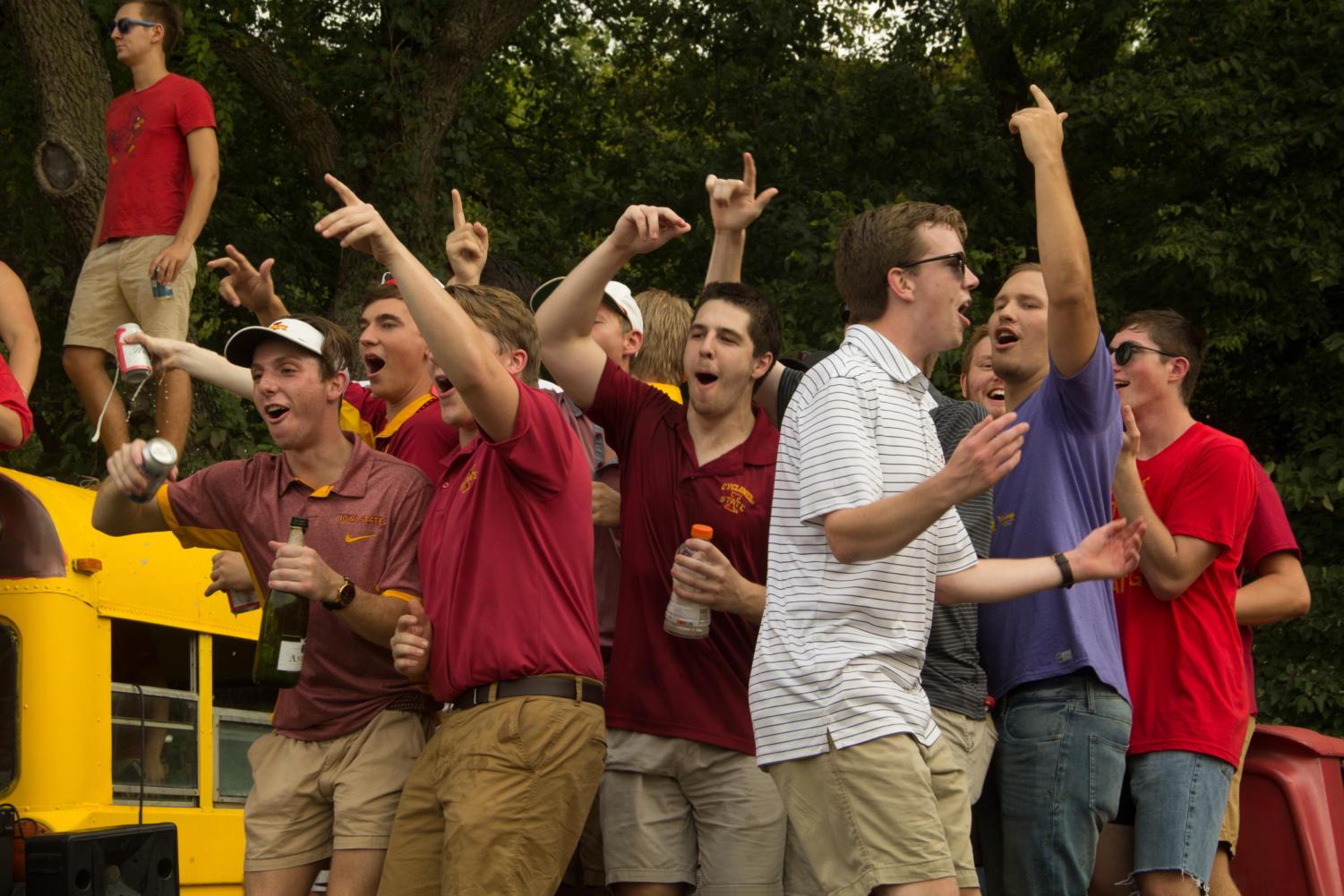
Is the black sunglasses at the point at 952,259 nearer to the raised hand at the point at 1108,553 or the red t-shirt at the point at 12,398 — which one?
the raised hand at the point at 1108,553

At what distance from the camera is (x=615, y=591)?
18.0ft

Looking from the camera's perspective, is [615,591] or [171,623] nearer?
[615,591]

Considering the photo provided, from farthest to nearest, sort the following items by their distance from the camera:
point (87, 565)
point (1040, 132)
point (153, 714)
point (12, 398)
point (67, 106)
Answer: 1. point (67, 106)
2. point (153, 714)
3. point (87, 565)
4. point (12, 398)
5. point (1040, 132)

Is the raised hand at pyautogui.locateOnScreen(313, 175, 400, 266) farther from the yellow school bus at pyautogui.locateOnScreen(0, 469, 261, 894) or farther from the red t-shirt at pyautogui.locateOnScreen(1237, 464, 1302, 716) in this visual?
the red t-shirt at pyautogui.locateOnScreen(1237, 464, 1302, 716)

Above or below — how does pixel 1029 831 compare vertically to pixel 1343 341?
below

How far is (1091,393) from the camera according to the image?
4.45 meters

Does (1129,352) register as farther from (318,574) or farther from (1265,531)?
(318,574)

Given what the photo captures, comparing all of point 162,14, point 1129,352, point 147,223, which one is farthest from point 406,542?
point 162,14

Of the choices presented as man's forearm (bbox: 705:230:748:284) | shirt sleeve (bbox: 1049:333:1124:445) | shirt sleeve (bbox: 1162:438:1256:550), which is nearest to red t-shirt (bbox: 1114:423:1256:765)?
shirt sleeve (bbox: 1162:438:1256:550)

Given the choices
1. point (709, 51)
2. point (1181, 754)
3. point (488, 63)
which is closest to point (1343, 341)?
point (709, 51)

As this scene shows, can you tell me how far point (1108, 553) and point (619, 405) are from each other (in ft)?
5.47

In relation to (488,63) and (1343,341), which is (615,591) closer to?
(1343,341)

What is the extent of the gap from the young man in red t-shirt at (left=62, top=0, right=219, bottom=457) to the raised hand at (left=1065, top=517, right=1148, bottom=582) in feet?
19.5

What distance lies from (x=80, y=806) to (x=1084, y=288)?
3743 mm
